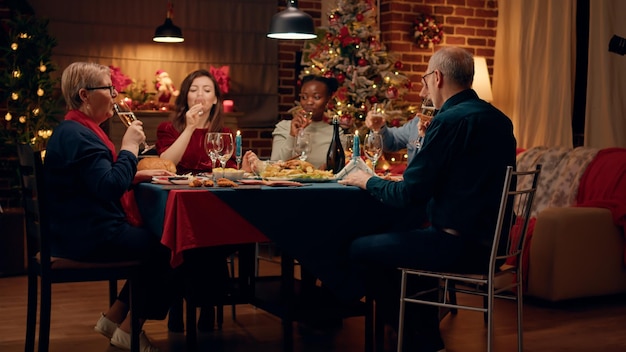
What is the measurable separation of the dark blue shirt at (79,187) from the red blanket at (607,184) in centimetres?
307

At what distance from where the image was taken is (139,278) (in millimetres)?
3621

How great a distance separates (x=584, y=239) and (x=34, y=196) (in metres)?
3.15

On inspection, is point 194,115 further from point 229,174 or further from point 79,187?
point 79,187

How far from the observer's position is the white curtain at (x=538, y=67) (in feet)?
23.7

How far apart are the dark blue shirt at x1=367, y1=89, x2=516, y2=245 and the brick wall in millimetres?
4304

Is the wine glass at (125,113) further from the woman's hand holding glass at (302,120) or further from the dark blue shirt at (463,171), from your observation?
the dark blue shirt at (463,171)

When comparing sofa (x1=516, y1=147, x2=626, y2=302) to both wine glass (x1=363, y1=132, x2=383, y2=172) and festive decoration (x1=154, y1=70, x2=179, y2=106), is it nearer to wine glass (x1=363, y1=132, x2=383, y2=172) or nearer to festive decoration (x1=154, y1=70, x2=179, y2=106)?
wine glass (x1=363, y1=132, x2=383, y2=172)

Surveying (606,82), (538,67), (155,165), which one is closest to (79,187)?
(155,165)

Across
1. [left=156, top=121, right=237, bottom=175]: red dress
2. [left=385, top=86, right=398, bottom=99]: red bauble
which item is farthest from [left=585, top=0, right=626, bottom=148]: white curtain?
[left=156, top=121, right=237, bottom=175]: red dress

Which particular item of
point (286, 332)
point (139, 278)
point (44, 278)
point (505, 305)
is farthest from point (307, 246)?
point (505, 305)

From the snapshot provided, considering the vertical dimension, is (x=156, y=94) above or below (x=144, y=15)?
below

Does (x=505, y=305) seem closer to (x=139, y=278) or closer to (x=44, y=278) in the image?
(x=139, y=278)

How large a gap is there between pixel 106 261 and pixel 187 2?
13.8 feet

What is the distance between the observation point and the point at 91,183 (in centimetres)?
340
